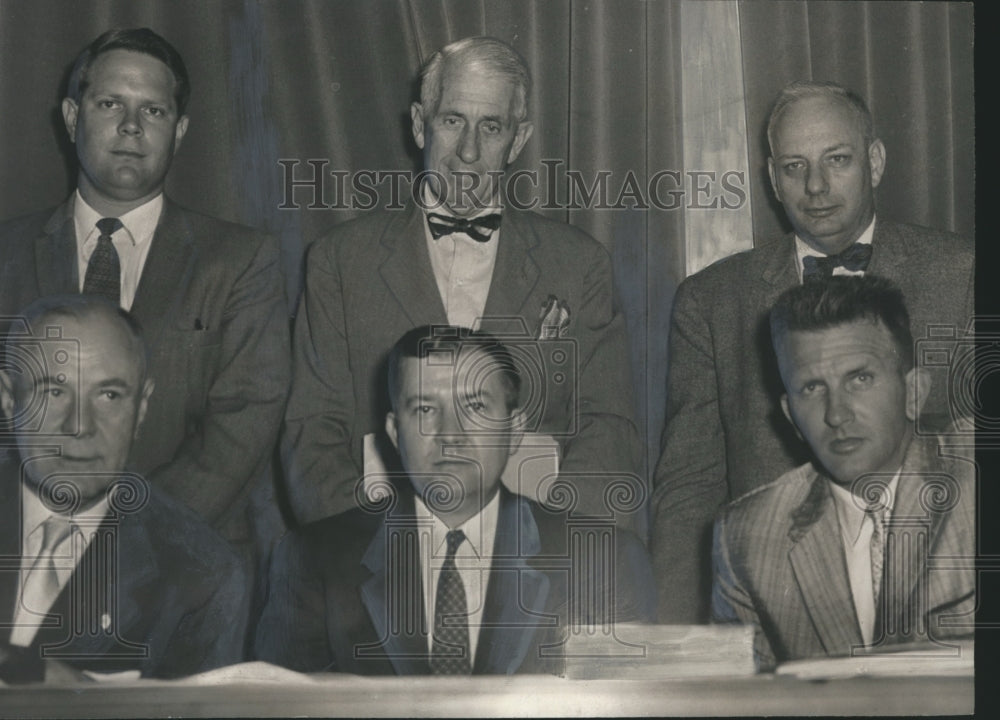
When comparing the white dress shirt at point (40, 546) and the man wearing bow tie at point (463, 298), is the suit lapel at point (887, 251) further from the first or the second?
the white dress shirt at point (40, 546)

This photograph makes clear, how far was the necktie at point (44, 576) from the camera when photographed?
194 inches

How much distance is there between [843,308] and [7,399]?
3.14 meters

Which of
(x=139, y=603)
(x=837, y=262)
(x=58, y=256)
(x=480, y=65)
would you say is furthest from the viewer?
(x=837, y=262)

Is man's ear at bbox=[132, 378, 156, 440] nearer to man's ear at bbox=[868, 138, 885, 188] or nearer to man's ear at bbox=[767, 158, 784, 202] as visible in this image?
man's ear at bbox=[767, 158, 784, 202]

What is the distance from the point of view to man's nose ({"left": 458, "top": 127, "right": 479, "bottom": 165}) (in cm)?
509

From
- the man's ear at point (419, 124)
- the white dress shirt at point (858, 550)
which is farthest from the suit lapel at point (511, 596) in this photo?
the man's ear at point (419, 124)

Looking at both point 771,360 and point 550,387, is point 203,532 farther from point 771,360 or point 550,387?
point 771,360

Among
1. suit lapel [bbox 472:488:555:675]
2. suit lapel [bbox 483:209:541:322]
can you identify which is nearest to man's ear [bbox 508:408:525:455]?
suit lapel [bbox 472:488:555:675]

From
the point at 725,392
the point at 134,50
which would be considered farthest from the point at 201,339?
the point at 725,392

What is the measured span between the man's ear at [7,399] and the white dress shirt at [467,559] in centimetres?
152

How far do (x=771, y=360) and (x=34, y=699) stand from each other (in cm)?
298

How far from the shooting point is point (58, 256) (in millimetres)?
5027

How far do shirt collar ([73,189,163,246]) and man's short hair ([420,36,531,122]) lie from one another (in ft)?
3.61

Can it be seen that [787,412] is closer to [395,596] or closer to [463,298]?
[463,298]
